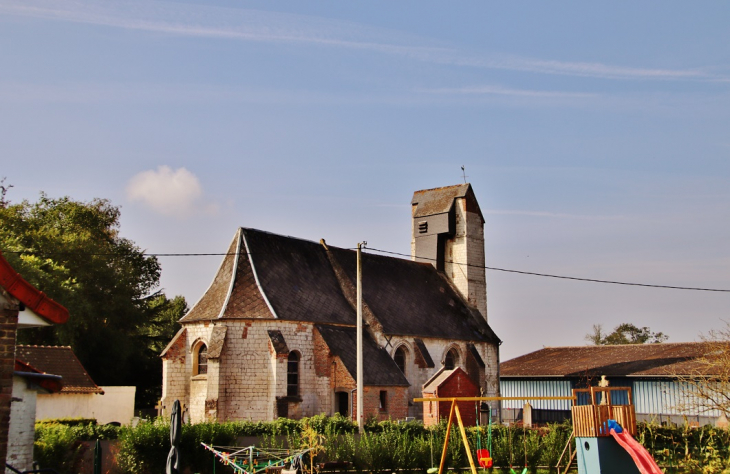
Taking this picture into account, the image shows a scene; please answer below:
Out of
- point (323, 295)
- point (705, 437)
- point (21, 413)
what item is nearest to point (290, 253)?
point (323, 295)

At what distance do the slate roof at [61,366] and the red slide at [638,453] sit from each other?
20.4 meters

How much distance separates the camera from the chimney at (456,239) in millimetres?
40125

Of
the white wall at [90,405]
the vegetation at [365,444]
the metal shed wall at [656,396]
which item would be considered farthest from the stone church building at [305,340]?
the metal shed wall at [656,396]

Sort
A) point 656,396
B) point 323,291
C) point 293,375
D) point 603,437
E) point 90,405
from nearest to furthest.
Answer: point 603,437
point 90,405
point 293,375
point 323,291
point 656,396

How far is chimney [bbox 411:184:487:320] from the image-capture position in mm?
40125

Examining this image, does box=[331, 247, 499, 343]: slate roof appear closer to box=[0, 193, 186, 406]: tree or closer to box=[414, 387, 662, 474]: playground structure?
box=[0, 193, 186, 406]: tree

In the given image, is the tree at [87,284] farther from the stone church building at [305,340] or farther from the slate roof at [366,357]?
the slate roof at [366,357]

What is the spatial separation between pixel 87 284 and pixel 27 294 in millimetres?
30674

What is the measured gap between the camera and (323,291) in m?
32.3

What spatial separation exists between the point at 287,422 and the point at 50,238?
78.7 feet

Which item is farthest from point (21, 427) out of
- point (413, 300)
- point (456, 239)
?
point (456, 239)

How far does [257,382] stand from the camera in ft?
92.3

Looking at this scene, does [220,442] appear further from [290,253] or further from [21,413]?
[290,253]

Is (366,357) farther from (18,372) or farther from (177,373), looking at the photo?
(18,372)
